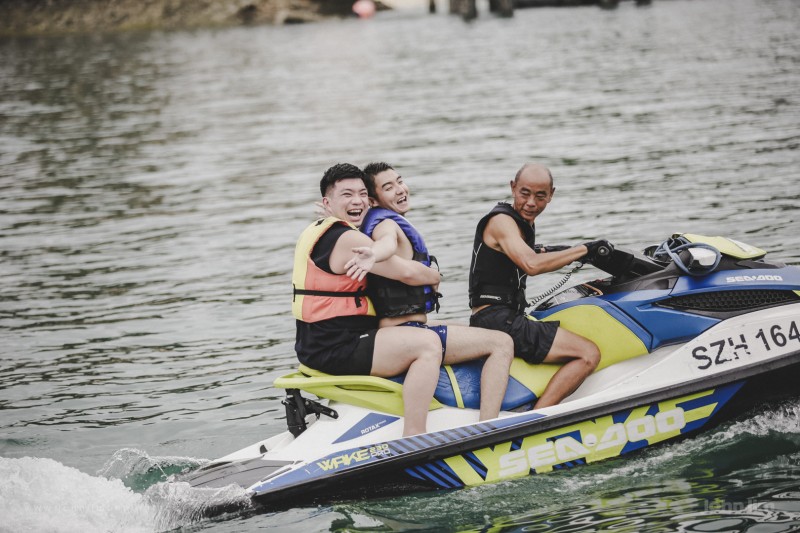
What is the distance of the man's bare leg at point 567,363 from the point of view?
6.04 meters

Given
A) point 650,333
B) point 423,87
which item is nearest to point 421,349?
point 650,333

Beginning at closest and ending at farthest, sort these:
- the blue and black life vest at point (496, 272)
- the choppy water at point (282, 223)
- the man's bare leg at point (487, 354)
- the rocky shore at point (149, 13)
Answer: the choppy water at point (282, 223) < the man's bare leg at point (487, 354) < the blue and black life vest at point (496, 272) < the rocky shore at point (149, 13)

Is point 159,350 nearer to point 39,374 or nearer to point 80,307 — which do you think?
point 39,374

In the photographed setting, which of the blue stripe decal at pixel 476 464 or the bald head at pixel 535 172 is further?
the bald head at pixel 535 172

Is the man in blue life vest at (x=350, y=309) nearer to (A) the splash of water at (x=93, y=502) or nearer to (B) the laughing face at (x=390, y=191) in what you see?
(B) the laughing face at (x=390, y=191)

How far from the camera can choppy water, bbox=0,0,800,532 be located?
5828 mm

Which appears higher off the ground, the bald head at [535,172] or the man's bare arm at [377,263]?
the bald head at [535,172]

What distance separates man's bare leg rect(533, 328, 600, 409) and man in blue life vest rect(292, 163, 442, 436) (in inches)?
27.9

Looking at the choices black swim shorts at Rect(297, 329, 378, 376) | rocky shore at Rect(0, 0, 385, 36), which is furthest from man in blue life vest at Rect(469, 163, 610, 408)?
rocky shore at Rect(0, 0, 385, 36)

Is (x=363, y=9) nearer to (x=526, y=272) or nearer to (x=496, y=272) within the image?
(x=496, y=272)

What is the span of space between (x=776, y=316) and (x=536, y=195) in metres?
1.59

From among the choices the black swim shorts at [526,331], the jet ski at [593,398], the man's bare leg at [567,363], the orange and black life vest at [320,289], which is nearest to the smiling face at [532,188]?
the jet ski at [593,398]

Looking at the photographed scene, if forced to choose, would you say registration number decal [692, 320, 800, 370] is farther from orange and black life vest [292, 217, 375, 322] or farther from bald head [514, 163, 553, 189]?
orange and black life vest [292, 217, 375, 322]

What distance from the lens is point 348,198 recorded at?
5.89 m
